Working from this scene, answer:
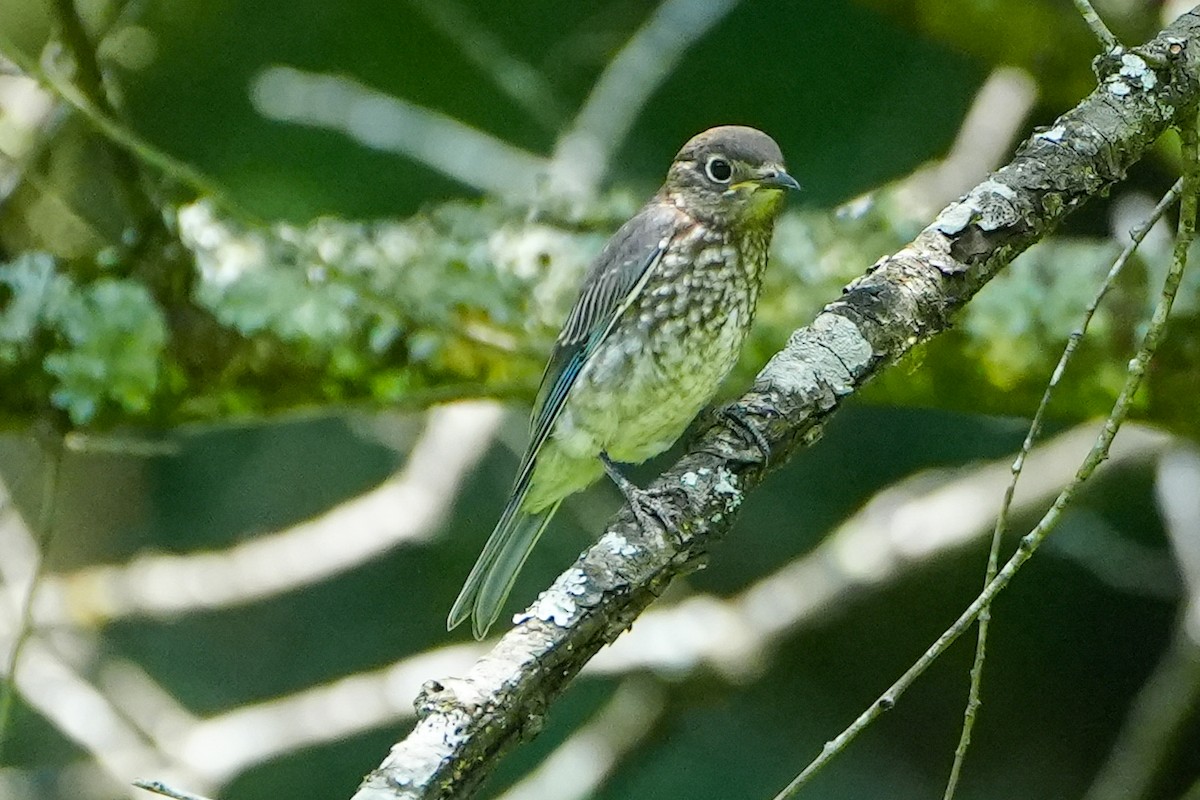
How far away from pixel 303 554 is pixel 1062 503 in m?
3.19

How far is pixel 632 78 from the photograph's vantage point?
4.79 metres

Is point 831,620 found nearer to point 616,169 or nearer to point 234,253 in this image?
point 616,169

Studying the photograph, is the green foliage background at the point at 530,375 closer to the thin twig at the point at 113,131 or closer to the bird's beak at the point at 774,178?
the thin twig at the point at 113,131

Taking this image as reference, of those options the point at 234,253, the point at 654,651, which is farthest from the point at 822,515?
the point at 234,253

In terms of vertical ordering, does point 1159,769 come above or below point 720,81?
below

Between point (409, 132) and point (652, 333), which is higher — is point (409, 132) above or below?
above

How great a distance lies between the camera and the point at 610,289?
3.10 m

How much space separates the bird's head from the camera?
305 centimetres

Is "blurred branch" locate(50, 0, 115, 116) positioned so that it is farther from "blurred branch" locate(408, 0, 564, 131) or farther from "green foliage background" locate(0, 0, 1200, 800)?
"blurred branch" locate(408, 0, 564, 131)

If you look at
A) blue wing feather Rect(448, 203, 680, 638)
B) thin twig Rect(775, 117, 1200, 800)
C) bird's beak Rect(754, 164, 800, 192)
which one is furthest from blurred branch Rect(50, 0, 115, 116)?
thin twig Rect(775, 117, 1200, 800)

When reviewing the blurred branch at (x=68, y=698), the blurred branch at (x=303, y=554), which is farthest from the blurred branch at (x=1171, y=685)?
the blurred branch at (x=68, y=698)

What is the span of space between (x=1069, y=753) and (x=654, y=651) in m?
1.31

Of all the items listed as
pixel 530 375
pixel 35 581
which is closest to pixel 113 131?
pixel 35 581

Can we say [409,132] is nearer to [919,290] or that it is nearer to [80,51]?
[80,51]
